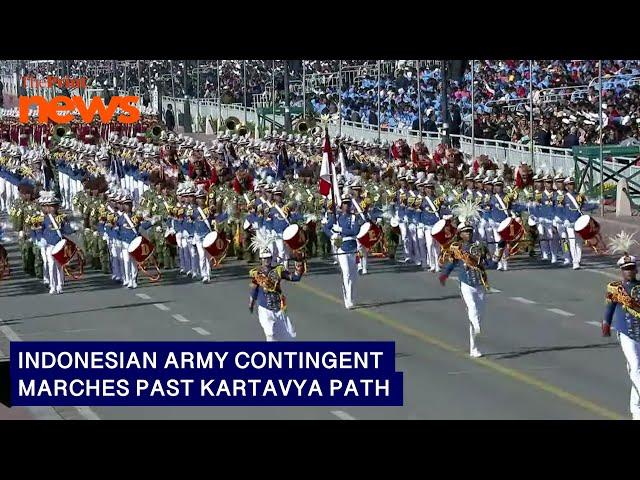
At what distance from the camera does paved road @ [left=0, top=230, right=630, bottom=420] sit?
82.7 ft

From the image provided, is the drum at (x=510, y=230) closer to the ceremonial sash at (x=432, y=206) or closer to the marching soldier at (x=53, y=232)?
the ceremonial sash at (x=432, y=206)

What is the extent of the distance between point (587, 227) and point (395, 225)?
4.16 meters

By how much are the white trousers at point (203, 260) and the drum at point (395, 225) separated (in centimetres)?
362

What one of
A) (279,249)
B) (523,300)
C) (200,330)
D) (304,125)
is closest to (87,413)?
(200,330)

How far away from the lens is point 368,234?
35625mm

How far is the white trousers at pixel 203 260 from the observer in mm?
38312

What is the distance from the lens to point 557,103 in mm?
52719

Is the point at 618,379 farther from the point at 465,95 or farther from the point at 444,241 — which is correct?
the point at 465,95

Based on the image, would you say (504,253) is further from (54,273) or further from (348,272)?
(54,273)

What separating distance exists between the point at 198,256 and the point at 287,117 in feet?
62.8

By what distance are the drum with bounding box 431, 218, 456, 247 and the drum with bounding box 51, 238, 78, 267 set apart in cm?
628

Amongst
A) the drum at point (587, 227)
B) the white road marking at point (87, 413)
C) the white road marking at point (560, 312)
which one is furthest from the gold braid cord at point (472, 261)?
the drum at point (587, 227)
